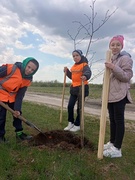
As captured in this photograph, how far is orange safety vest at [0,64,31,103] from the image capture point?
4.71m

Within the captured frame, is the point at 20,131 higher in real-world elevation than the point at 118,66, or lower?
lower

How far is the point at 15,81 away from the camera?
473cm

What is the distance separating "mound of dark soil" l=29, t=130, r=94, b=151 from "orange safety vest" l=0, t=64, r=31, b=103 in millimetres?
1003

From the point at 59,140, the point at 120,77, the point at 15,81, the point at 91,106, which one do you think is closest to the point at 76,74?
the point at 59,140

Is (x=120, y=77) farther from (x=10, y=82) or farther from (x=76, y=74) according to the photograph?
(x=76, y=74)

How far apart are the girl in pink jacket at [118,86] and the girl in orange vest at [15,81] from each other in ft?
4.75

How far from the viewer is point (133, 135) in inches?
260

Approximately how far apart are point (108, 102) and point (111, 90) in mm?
227

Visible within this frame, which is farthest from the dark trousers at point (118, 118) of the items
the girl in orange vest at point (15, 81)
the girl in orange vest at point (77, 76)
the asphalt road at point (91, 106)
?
the asphalt road at point (91, 106)

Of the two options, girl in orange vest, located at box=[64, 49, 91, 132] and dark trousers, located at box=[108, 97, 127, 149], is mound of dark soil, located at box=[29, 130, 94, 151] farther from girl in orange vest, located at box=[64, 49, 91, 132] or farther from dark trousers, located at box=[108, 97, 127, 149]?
girl in orange vest, located at box=[64, 49, 91, 132]

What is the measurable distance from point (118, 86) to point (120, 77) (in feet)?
0.73

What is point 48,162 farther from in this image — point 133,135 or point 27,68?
point 133,135

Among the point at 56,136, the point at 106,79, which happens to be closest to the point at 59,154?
the point at 56,136

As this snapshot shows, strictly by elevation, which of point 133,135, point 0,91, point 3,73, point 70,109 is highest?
point 3,73
